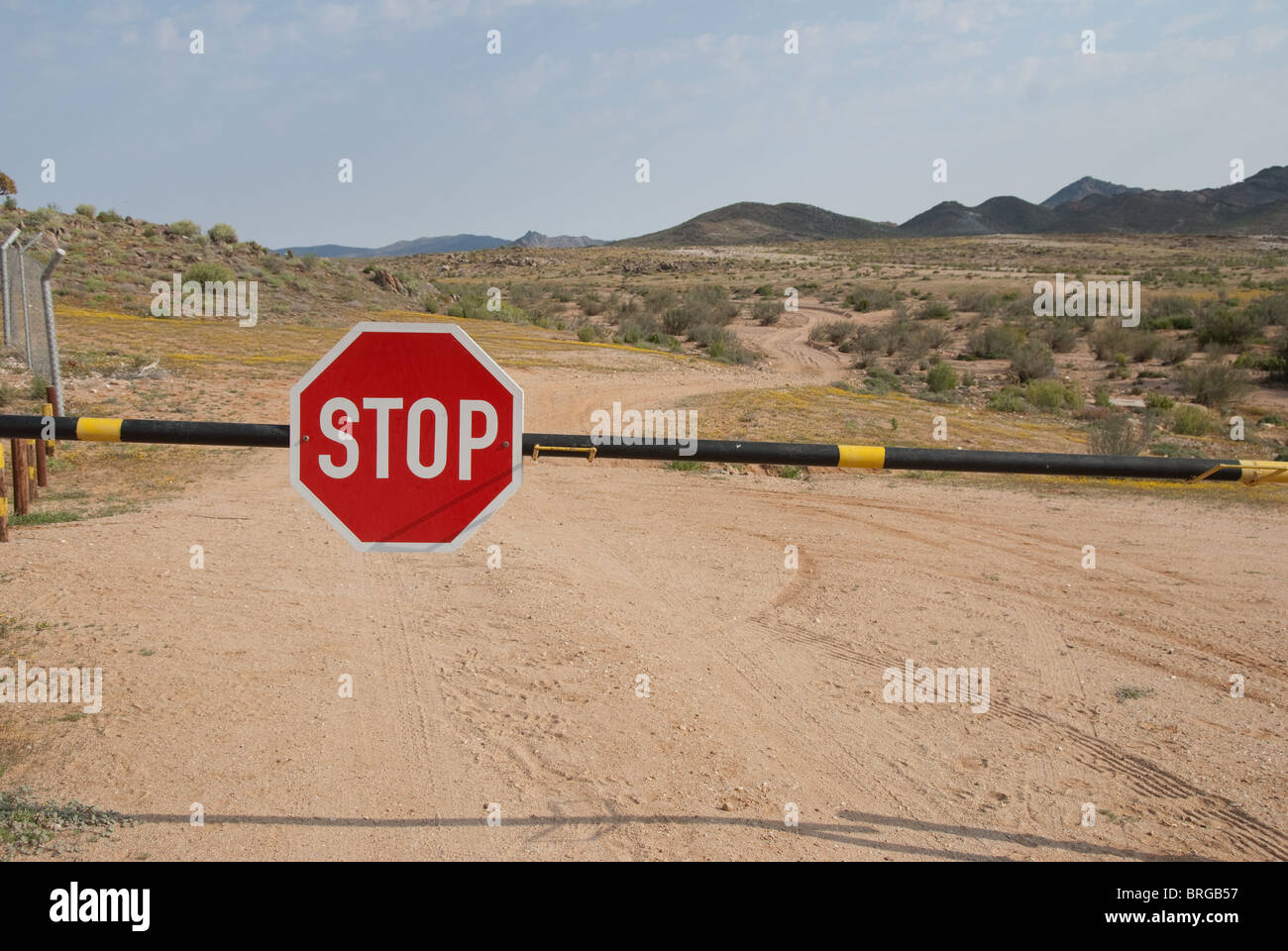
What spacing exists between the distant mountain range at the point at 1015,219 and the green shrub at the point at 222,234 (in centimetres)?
8345

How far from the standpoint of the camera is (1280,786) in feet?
13.8

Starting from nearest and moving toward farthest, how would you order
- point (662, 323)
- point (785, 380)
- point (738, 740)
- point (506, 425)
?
point (506, 425) < point (738, 740) < point (785, 380) < point (662, 323)

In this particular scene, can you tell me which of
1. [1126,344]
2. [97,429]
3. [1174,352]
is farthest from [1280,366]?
[97,429]

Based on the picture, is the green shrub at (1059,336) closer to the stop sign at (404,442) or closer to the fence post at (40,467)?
the fence post at (40,467)

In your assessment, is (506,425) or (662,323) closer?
(506,425)

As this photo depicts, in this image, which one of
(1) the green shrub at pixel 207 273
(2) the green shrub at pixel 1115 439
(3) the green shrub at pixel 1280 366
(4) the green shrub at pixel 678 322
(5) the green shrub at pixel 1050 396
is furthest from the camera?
(4) the green shrub at pixel 678 322

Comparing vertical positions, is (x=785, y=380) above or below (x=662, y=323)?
below

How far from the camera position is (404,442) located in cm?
266

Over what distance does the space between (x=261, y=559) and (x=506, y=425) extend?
5.09 meters

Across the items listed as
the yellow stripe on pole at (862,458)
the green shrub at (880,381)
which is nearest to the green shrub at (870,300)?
the green shrub at (880,381)

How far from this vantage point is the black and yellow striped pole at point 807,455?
2.94 m

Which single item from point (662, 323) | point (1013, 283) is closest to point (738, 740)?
point (662, 323)

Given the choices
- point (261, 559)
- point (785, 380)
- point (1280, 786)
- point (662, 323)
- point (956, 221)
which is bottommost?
point (1280, 786)
